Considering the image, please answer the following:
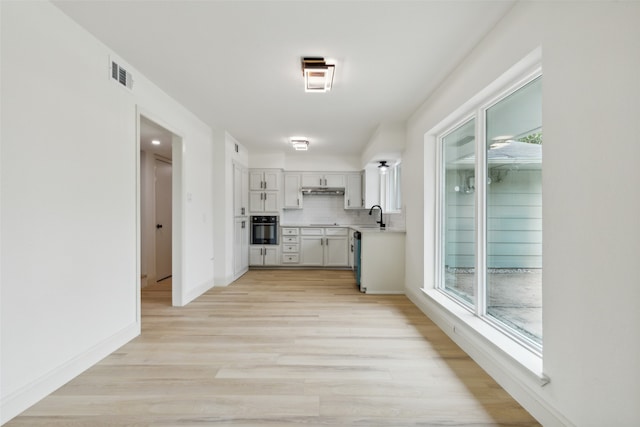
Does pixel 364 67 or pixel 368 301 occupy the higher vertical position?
pixel 364 67

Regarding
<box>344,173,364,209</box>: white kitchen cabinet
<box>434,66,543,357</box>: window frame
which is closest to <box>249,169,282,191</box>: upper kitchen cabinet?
<box>344,173,364,209</box>: white kitchen cabinet

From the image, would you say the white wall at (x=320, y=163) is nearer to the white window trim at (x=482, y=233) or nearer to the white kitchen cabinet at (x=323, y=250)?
the white kitchen cabinet at (x=323, y=250)

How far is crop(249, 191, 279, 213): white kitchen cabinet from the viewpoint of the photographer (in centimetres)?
630

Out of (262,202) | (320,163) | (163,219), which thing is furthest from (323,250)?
(163,219)

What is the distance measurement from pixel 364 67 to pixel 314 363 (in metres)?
2.52

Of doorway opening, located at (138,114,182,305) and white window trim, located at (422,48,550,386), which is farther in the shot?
doorway opening, located at (138,114,182,305)

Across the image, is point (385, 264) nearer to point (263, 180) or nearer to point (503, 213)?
point (503, 213)

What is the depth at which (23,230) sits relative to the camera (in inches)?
66.4

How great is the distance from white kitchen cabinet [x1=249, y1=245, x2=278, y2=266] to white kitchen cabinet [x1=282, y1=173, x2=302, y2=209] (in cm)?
105

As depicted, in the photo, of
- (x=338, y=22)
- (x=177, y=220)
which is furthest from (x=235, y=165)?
(x=338, y=22)

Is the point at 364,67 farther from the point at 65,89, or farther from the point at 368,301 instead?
the point at 368,301

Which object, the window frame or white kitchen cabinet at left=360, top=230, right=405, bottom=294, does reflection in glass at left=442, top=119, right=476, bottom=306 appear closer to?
the window frame

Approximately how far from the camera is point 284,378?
80.8 inches

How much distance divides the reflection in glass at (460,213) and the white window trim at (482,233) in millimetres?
84
